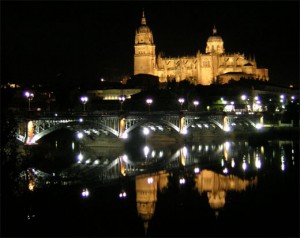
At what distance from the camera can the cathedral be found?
11562 cm

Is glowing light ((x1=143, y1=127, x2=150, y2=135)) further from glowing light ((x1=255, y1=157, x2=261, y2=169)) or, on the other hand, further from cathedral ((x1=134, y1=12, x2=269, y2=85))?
cathedral ((x1=134, y1=12, x2=269, y2=85))

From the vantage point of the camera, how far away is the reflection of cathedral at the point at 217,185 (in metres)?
29.0

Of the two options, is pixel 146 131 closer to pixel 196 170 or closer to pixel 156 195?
pixel 196 170

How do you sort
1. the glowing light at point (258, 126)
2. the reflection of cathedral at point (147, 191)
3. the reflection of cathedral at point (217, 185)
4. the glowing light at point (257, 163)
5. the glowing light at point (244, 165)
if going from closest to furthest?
the reflection of cathedral at point (147, 191) → the reflection of cathedral at point (217, 185) → the glowing light at point (244, 165) → the glowing light at point (257, 163) → the glowing light at point (258, 126)

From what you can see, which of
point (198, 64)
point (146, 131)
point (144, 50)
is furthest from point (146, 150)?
point (144, 50)

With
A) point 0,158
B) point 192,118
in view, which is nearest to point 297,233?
point 0,158

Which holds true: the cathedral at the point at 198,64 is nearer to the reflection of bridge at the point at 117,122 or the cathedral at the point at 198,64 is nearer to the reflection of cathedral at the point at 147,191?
the reflection of bridge at the point at 117,122

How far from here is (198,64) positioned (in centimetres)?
11638

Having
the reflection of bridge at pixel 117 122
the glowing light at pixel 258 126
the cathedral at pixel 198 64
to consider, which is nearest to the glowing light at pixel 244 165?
the reflection of bridge at pixel 117 122

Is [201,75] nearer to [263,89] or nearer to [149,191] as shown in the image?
[263,89]

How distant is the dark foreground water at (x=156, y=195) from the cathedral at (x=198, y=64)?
2571 inches

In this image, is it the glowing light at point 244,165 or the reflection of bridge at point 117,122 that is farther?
the reflection of bridge at point 117,122

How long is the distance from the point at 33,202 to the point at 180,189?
29.3 ft

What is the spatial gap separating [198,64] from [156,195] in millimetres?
87816
